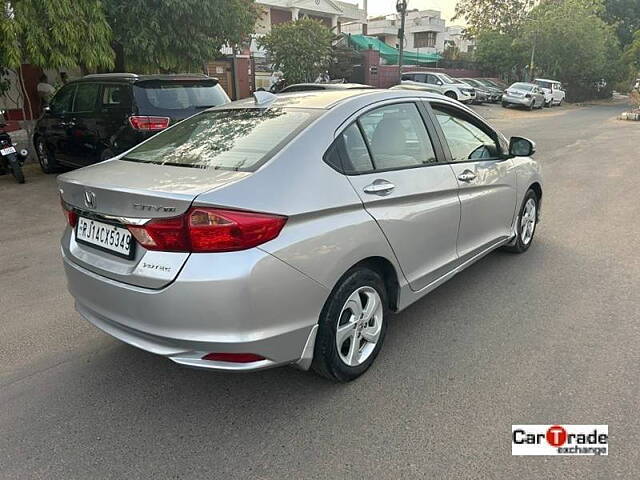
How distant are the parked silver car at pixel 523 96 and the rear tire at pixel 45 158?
2455cm

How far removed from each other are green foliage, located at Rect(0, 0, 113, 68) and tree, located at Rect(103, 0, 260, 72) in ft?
3.15

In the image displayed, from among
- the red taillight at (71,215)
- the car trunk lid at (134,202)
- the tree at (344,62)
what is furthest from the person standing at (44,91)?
the tree at (344,62)

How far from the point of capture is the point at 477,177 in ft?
12.7

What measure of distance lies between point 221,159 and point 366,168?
0.83m

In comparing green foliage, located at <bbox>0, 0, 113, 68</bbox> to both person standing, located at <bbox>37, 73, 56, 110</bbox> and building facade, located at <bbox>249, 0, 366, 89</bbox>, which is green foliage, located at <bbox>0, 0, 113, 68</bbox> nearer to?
person standing, located at <bbox>37, 73, 56, 110</bbox>

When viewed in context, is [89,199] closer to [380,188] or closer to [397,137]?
[380,188]

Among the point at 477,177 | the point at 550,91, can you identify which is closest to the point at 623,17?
the point at 550,91

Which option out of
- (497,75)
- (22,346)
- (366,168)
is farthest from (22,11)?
(497,75)

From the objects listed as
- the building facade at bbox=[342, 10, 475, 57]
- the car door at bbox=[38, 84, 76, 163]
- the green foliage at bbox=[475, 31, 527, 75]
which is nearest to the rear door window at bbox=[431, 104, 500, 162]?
the car door at bbox=[38, 84, 76, 163]

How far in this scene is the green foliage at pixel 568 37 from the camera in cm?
3275

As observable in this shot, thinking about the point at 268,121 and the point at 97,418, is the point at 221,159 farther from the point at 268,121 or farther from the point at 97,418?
the point at 97,418

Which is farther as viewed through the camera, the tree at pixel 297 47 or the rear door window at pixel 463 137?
the tree at pixel 297 47

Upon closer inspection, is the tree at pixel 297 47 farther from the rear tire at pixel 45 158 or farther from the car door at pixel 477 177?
the car door at pixel 477 177

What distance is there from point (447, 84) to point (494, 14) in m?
16.3
